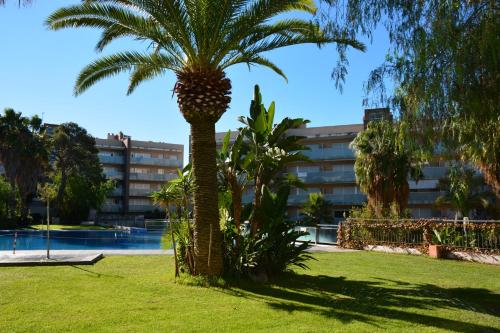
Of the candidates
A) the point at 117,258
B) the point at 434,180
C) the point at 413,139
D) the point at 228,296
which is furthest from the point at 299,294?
the point at 434,180

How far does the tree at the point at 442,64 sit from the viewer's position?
6207 mm

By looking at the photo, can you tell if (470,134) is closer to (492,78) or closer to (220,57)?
(492,78)

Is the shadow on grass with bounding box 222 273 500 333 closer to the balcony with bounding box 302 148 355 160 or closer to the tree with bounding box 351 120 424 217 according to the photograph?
the tree with bounding box 351 120 424 217

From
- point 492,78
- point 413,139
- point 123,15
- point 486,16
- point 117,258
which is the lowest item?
point 117,258

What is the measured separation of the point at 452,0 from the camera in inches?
245

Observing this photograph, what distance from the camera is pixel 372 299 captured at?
9.54m

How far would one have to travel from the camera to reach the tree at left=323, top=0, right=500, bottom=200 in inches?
244

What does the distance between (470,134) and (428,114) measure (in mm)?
1010

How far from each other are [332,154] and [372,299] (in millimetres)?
42812

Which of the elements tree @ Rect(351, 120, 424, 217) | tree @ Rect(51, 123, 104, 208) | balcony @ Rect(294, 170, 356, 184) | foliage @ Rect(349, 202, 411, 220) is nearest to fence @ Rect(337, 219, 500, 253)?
foliage @ Rect(349, 202, 411, 220)

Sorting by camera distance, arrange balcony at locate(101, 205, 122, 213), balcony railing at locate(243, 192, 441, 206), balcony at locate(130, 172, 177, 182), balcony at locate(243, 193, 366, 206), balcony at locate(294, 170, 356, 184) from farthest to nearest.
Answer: balcony at locate(130, 172, 177, 182) < balcony at locate(101, 205, 122, 213) < balcony at locate(294, 170, 356, 184) < balcony at locate(243, 193, 366, 206) < balcony railing at locate(243, 192, 441, 206)

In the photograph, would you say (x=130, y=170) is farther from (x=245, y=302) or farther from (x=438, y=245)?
(x=245, y=302)

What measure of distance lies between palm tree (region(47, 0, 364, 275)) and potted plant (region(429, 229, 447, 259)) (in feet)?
37.6

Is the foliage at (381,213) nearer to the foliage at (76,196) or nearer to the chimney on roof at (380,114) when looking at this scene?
the chimney on roof at (380,114)
